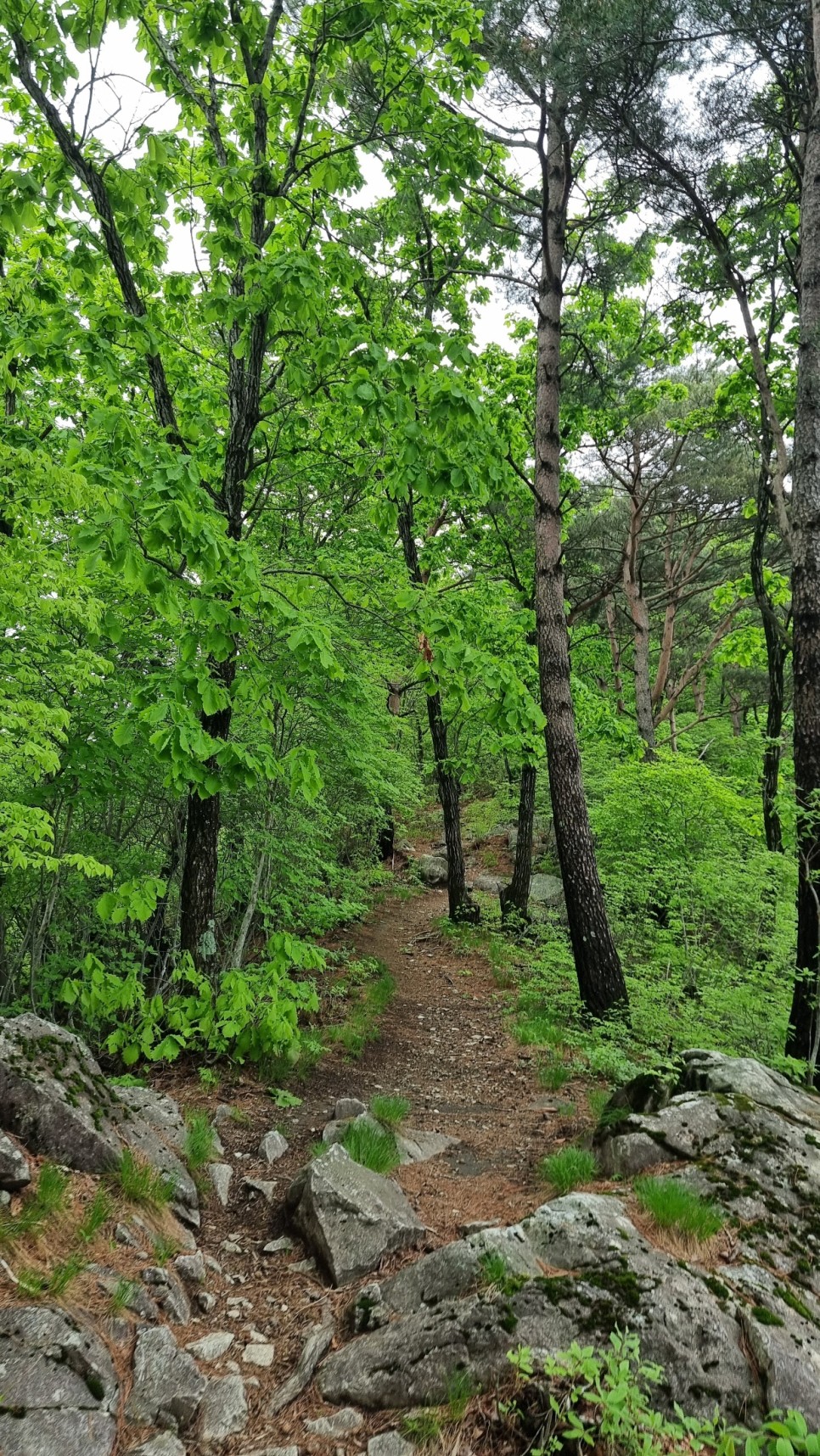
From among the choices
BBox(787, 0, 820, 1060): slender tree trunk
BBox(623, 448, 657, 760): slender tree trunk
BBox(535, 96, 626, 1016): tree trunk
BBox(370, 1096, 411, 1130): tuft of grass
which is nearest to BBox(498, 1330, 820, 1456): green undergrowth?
BBox(370, 1096, 411, 1130): tuft of grass

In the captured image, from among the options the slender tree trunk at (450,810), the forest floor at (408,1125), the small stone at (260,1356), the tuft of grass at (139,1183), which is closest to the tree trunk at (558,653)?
the forest floor at (408,1125)

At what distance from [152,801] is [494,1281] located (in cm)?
527

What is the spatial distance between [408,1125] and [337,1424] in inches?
122

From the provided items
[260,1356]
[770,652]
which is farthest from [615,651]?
[260,1356]

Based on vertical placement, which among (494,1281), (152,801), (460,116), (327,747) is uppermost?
(460,116)

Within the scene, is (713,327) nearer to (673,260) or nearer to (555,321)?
(673,260)

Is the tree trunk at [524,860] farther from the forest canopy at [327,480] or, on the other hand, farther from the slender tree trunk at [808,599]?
the slender tree trunk at [808,599]

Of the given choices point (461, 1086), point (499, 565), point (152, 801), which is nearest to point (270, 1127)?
point (461, 1086)

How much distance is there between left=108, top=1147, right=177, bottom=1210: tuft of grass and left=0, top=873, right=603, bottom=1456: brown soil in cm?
36

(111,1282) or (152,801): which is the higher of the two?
(152,801)

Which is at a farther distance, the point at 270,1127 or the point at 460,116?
the point at 460,116

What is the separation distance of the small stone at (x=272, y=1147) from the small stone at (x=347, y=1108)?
0.48 metres

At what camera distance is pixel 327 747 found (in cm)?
760

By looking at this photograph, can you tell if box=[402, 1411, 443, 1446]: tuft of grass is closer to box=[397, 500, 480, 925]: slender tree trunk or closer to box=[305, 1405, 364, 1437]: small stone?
box=[305, 1405, 364, 1437]: small stone
